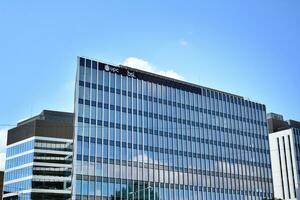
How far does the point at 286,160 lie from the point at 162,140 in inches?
1847

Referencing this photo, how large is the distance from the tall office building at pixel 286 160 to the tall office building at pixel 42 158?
180ft

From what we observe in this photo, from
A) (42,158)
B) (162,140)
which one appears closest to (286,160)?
(162,140)

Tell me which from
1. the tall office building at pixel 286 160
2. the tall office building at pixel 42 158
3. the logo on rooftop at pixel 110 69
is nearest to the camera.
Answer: the logo on rooftop at pixel 110 69

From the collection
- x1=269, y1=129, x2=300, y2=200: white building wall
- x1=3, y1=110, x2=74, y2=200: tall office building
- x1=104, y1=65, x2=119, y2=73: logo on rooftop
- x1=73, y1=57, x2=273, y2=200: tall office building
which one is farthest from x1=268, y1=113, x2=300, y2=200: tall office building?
x1=104, y1=65, x2=119, y2=73: logo on rooftop

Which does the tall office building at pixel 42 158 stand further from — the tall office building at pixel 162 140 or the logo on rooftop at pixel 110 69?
the logo on rooftop at pixel 110 69

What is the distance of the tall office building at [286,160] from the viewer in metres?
127

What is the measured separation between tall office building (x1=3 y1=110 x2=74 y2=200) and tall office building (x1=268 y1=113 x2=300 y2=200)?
54.8 meters

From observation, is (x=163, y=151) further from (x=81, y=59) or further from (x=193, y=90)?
(x=81, y=59)

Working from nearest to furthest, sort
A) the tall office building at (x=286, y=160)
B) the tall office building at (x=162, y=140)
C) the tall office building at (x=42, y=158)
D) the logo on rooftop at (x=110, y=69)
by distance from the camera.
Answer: the tall office building at (x=162, y=140) → the logo on rooftop at (x=110, y=69) → the tall office building at (x=42, y=158) → the tall office building at (x=286, y=160)

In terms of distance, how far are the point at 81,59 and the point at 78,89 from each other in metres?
6.13

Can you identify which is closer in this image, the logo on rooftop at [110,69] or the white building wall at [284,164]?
the logo on rooftop at [110,69]

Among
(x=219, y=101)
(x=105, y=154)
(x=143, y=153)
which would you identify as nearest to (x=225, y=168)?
(x=219, y=101)

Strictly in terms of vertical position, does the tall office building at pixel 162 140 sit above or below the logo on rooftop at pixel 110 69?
below

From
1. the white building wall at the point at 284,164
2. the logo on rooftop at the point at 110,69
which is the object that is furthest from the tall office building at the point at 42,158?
the white building wall at the point at 284,164
